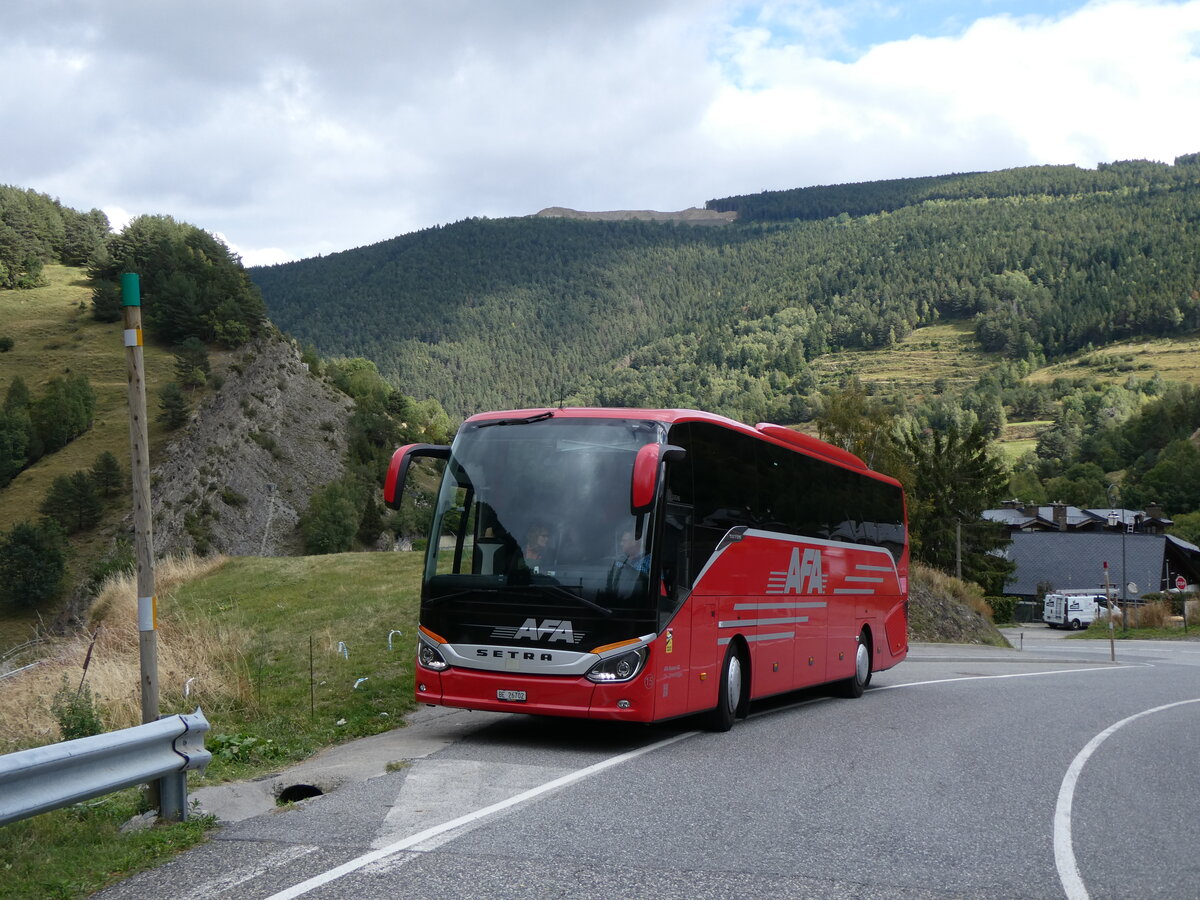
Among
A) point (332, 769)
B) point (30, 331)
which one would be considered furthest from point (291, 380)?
point (332, 769)

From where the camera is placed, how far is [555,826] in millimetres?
6945

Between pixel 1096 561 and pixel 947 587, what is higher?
pixel 947 587

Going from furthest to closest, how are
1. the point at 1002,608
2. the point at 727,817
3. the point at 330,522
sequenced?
1. the point at 330,522
2. the point at 1002,608
3. the point at 727,817

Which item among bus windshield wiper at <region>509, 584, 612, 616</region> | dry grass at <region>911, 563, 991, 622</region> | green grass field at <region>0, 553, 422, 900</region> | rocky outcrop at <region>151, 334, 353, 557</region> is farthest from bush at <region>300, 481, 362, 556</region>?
bus windshield wiper at <region>509, 584, 612, 616</region>

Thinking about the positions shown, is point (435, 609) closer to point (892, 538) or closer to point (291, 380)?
point (892, 538)

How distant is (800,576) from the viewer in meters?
14.4

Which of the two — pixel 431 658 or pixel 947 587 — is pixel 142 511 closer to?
pixel 431 658

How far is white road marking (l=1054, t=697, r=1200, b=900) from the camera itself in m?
5.94

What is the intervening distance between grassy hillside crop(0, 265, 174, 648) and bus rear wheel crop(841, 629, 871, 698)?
2568 inches

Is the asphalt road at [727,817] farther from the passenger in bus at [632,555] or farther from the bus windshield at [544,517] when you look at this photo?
the passenger in bus at [632,555]

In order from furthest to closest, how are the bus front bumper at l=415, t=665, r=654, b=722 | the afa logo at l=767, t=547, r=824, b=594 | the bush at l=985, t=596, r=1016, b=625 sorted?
1. the bush at l=985, t=596, r=1016, b=625
2. the afa logo at l=767, t=547, r=824, b=594
3. the bus front bumper at l=415, t=665, r=654, b=722

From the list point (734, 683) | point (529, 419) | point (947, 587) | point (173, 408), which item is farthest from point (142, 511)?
point (173, 408)

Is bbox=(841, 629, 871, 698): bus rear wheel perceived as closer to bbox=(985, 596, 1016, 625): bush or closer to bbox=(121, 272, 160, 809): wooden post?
bbox=(121, 272, 160, 809): wooden post

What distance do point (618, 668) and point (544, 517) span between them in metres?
1.55
